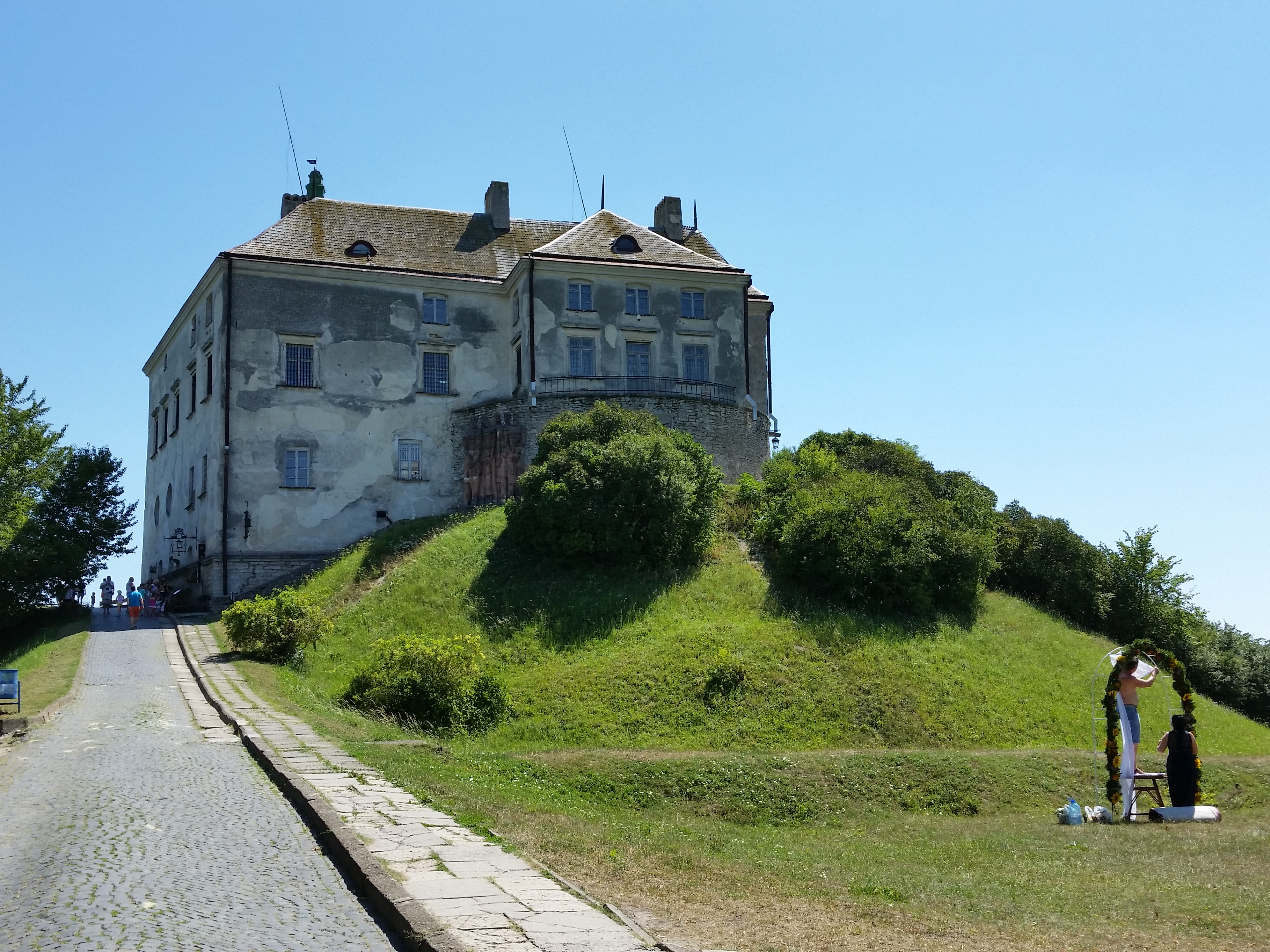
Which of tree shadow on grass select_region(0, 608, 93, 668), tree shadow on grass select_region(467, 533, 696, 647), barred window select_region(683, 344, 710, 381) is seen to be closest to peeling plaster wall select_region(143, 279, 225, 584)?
tree shadow on grass select_region(0, 608, 93, 668)

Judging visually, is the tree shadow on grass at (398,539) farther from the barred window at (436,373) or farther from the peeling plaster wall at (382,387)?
the barred window at (436,373)

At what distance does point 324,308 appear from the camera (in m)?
41.5

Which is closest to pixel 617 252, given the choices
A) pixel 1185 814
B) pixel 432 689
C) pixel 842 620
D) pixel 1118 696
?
pixel 842 620

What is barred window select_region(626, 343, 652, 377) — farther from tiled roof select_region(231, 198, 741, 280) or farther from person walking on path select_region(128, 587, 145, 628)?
person walking on path select_region(128, 587, 145, 628)

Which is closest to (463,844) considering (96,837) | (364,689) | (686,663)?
(96,837)

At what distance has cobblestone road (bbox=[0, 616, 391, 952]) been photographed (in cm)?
785

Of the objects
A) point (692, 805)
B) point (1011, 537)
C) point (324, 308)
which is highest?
point (324, 308)

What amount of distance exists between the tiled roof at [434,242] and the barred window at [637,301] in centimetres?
103

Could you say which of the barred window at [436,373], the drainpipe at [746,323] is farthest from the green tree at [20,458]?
the drainpipe at [746,323]

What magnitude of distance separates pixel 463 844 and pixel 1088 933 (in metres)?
4.75

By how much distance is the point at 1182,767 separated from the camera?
54.1 ft

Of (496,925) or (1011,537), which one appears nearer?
(496,925)

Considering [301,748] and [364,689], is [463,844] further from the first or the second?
[364,689]

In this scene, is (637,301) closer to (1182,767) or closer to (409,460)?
(409,460)
